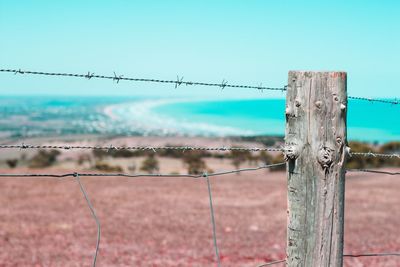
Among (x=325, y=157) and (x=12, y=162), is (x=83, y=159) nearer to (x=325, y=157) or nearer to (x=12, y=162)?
(x=12, y=162)

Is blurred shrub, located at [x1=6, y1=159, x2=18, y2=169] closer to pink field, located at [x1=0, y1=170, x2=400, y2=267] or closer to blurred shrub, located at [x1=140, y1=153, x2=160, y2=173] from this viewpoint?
blurred shrub, located at [x1=140, y1=153, x2=160, y2=173]

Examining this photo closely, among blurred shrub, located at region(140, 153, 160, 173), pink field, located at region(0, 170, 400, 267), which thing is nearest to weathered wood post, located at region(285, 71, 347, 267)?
pink field, located at region(0, 170, 400, 267)

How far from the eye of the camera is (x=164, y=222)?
16.1 metres

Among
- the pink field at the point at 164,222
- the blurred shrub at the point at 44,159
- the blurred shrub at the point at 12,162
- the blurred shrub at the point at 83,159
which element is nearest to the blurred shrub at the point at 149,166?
the blurred shrub at the point at 83,159

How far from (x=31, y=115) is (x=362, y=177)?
7802 cm

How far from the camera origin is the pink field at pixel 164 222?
11.4m

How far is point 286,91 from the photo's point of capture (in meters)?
3.62

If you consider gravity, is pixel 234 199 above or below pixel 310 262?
below

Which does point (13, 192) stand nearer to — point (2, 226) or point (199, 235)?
point (2, 226)

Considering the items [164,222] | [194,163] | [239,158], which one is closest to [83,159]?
[194,163]

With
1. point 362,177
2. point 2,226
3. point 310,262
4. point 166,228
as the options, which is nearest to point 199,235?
point 166,228

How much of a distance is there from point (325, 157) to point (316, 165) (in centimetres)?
7

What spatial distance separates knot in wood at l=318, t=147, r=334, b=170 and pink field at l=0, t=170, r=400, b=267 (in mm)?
7151

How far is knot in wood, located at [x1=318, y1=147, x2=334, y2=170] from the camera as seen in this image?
350 cm
